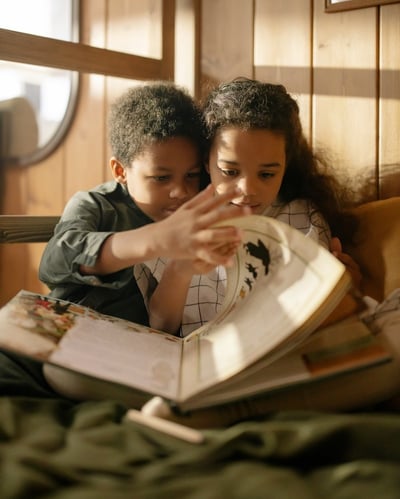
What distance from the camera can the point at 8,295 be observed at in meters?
1.69

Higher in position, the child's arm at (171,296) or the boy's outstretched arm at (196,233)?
the boy's outstretched arm at (196,233)

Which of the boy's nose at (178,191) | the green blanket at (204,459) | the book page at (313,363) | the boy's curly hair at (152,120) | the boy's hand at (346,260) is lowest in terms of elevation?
the green blanket at (204,459)

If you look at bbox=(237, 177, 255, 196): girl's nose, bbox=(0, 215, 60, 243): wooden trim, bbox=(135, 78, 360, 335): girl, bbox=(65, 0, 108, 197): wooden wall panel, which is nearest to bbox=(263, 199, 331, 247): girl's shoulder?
bbox=(135, 78, 360, 335): girl

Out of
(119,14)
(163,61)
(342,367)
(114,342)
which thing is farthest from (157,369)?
(119,14)

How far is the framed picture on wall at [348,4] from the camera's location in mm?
1076

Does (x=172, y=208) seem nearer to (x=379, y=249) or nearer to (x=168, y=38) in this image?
(x=379, y=249)

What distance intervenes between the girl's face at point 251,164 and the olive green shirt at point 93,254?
0.18 meters

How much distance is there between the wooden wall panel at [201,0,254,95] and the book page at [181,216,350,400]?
25.3 inches

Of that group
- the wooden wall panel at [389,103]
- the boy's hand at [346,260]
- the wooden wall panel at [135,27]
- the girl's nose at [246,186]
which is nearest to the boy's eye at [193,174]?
the girl's nose at [246,186]

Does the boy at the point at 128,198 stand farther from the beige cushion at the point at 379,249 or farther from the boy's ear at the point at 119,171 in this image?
the beige cushion at the point at 379,249

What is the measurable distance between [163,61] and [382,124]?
505mm

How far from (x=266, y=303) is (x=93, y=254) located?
10.8 inches

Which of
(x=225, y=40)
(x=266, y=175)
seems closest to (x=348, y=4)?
(x=225, y=40)

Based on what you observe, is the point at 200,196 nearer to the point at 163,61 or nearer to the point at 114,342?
the point at 114,342
